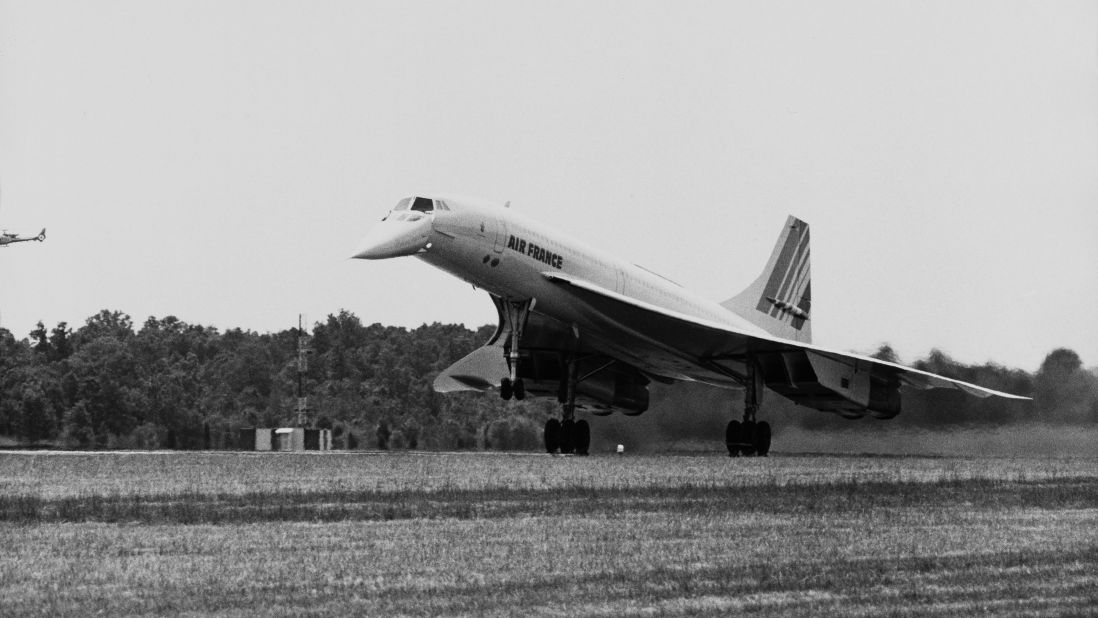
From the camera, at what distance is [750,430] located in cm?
2628

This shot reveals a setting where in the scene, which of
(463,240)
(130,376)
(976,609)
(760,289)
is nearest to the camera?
(976,609)

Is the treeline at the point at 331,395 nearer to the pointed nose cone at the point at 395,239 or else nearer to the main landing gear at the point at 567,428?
the main landing gear at the point at 567,428

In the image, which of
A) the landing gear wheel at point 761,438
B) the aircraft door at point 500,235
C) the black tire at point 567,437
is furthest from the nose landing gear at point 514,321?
the landing gear wheel at point 761,438

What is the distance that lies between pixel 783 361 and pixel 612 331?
11.0ft

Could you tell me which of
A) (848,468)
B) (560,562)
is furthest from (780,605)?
(848,468)

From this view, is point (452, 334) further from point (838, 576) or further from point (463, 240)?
point (838, 576)

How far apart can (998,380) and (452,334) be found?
4053cm

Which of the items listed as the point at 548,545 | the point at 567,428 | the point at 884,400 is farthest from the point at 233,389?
the point at 548,545

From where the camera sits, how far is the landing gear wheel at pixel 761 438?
26359 mm

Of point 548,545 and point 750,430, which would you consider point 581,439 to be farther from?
point 548,545

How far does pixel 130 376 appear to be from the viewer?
4847 centimetres

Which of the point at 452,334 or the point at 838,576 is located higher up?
the point at 452,334

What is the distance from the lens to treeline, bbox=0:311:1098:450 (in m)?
27.0

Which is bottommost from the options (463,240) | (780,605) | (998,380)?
(780,605)
